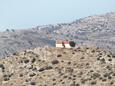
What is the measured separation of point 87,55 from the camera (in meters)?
87.8

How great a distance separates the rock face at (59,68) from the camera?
76731mm

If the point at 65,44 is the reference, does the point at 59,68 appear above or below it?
below

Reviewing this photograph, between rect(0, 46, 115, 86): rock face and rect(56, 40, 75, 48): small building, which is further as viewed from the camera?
rect(56, 40, 75, 48): small building

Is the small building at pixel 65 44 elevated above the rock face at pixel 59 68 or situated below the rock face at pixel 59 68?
above

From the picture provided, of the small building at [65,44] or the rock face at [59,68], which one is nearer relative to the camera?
the rock face at [59,68]

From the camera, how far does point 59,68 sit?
83.2m

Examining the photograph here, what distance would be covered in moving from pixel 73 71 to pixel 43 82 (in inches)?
251

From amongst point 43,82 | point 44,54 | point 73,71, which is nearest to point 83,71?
point 73,71

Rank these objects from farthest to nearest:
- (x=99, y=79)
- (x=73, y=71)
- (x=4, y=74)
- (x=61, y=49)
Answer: (x=61, y=49)
(x=4, y=74)
(x=73, y=71)
(x=99, y=79)

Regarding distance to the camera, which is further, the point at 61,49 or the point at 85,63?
the point at 61,49

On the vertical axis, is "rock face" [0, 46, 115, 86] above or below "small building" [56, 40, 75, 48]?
below

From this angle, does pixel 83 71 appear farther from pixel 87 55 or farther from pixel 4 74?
pixel 4 74

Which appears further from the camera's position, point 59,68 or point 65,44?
point 65,44

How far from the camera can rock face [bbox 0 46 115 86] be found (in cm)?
7673
